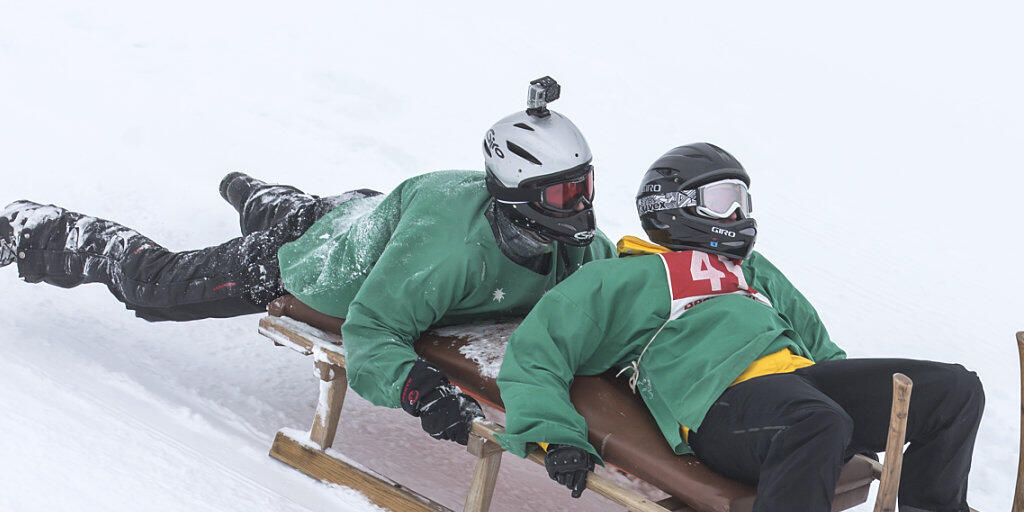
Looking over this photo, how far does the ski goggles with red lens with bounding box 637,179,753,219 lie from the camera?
303 centimetres

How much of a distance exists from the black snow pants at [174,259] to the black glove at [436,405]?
44.1 inches

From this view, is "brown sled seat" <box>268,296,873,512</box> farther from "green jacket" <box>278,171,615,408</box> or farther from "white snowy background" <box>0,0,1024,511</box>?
"white snowy background" <box>0,0,1024,511</box>

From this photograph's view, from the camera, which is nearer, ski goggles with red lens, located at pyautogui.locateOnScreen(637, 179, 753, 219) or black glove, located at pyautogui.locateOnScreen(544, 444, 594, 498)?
black glove, located at pyautogui.locateOnScreen(544, 444, 594, 498)

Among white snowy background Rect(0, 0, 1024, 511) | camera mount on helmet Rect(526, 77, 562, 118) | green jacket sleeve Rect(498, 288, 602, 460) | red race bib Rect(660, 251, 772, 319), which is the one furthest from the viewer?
white snowy background Rect(0, 0, 1024, 511)

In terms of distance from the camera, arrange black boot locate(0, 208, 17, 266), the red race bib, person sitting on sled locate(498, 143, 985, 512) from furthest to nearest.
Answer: black boot locate(0, 208, 17, 266) < the red race bib < person sitting on sled locate(498, 143, 985, 512)

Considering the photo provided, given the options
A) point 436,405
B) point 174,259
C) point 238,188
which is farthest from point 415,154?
point 436,405

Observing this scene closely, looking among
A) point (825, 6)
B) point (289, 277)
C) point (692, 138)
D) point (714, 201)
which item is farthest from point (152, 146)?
point (825, 6)

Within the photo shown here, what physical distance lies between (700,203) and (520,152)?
24.7 inches

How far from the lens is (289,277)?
3.81 metres

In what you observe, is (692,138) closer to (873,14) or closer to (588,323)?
(873,14)

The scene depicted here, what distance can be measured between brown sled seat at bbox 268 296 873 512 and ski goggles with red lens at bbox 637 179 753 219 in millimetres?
617

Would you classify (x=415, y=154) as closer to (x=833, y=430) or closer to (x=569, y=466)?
(x=569, y=466)

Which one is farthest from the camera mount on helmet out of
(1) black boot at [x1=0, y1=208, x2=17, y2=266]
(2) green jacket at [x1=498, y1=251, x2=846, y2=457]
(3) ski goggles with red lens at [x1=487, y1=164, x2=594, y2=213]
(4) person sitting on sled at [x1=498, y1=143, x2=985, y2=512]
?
(1) black boot at [x1=0, y1=208, x2=17, y2=266]

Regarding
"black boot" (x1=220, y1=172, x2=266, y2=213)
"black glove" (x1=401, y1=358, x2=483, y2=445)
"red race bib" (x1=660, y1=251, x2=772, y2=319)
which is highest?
"red race bib" (x1=660, y1=251, x2=772, y2=319)
